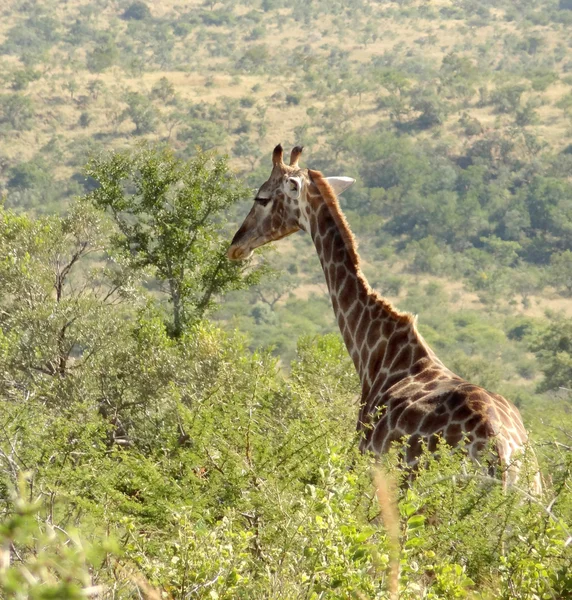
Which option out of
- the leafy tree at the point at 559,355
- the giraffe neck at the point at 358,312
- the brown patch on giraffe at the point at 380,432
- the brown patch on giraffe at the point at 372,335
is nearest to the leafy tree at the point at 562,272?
the leafy tree at the point at 559,355

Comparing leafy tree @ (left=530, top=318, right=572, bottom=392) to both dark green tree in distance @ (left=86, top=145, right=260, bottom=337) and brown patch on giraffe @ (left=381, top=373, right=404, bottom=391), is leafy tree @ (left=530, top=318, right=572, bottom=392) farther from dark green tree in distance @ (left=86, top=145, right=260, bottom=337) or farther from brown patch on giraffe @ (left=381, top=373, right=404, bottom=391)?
brown patch on giraffe @ (left=381, top=373, right=404, bottom=391)

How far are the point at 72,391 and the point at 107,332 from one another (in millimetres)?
1191

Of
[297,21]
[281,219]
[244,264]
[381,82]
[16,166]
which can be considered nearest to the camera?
[281,219]

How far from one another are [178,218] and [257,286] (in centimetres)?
4081

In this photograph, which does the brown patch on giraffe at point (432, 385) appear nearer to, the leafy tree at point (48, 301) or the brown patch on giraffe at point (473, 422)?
the brown patch on giraffe at point (473, 422)

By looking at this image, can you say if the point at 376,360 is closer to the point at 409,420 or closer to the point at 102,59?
the point at 409,420

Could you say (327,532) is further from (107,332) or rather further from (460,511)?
(107,332)

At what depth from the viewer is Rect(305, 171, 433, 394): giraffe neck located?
6.52 metres

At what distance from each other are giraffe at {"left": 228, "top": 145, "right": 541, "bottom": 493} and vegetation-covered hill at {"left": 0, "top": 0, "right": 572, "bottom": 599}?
0.34m

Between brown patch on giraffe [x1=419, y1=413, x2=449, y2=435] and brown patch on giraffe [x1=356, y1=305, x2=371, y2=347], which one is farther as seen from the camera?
brown patch on giraffe [x1=356, y1=305, x2=371, y2=347]

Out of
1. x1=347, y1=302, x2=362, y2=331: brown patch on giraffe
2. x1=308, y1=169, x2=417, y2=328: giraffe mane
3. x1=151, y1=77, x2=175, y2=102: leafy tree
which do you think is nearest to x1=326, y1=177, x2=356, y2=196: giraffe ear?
x1=308, y1=169, x2=417, y2=328: giraffe mane

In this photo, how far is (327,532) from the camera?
3.26 meters

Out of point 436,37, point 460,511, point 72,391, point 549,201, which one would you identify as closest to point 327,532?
→ point 460,511

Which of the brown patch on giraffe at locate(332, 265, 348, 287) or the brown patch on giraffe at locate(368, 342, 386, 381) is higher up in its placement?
the brown patch on giraffe at locate(332, 265, 348, 287)
